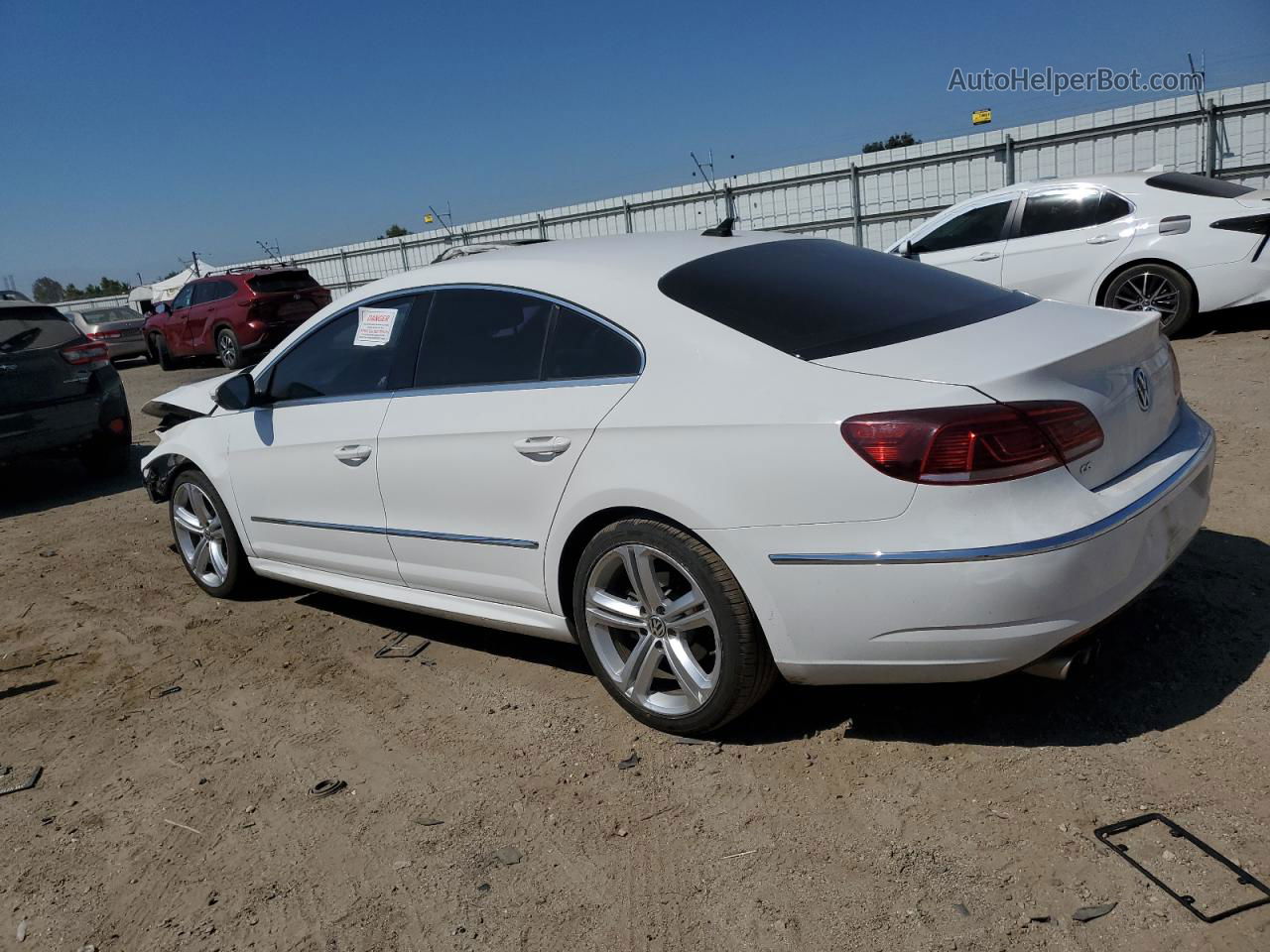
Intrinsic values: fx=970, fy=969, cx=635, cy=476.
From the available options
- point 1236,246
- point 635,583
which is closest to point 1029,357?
point 635,583

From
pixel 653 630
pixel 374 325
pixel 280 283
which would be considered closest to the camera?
pixel 653 630

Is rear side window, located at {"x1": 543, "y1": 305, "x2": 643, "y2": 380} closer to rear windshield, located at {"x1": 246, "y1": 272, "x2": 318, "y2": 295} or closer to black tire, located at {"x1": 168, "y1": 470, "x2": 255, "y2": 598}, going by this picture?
black tire, located at {"x1": 168, "y1": 470, "x2": 255, "y2": 598}

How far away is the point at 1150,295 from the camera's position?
871 cm

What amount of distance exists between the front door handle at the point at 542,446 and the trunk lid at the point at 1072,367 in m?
0.90

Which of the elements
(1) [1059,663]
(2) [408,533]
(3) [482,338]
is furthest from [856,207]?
(1) [1059,663]

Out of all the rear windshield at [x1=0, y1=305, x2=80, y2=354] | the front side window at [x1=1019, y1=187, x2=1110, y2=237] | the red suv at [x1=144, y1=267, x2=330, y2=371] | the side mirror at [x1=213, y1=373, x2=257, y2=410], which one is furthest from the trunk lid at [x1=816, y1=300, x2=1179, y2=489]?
the red suv at [x1=144, y1=267, x2=330, y2=371]

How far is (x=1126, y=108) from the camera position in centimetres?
1288

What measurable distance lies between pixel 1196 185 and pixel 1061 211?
1.09m

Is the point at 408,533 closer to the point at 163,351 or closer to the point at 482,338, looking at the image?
the point at 482,338

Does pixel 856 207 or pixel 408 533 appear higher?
pixel 856 207

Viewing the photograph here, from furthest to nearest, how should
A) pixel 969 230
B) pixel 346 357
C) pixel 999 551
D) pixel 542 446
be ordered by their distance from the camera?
1. pixel 969 230
2. pixel 346 357
3. pixel 542 446
4. pixel 999 551

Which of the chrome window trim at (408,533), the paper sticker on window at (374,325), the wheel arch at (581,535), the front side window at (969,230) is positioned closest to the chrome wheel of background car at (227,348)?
the front side window at (969,230)

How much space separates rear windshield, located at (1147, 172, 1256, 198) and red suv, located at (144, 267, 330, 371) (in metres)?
13.7

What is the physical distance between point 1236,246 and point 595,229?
43.9 ft
